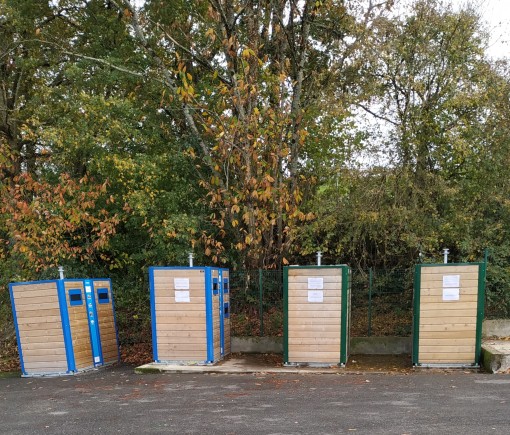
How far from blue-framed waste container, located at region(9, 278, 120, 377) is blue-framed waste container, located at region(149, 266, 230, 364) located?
1401mm

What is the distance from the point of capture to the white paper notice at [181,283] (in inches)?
338

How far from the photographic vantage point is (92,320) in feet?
30.6

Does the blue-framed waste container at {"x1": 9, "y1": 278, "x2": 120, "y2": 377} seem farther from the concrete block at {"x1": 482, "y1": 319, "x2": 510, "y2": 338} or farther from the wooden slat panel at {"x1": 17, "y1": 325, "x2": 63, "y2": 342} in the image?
the concrete block at {"x1": 482, "y1": 319, "x2": 510, "y2": 338}

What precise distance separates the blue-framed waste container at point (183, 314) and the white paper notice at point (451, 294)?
3.83 metres

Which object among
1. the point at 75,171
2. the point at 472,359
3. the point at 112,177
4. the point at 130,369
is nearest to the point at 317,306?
the point at 472,359

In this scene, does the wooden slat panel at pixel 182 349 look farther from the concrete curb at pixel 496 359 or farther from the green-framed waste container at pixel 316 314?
the concrete curb at pixel 496 359

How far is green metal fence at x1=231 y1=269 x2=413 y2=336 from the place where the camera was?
10414 millimetres

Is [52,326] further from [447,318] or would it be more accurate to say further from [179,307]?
[447,318]

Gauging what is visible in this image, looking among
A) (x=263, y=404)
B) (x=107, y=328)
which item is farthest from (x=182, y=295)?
(x=263, y=404)

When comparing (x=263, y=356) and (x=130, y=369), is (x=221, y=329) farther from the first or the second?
(x=130, y=369)

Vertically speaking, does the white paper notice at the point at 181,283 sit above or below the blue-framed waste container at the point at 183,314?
above

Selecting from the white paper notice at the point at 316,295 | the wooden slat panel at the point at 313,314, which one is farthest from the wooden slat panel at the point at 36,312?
the white paper notice at the point at 316,295

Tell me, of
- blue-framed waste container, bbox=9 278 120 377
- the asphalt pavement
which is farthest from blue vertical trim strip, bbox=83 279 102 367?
the asphalt pavement

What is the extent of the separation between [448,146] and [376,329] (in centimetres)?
401
